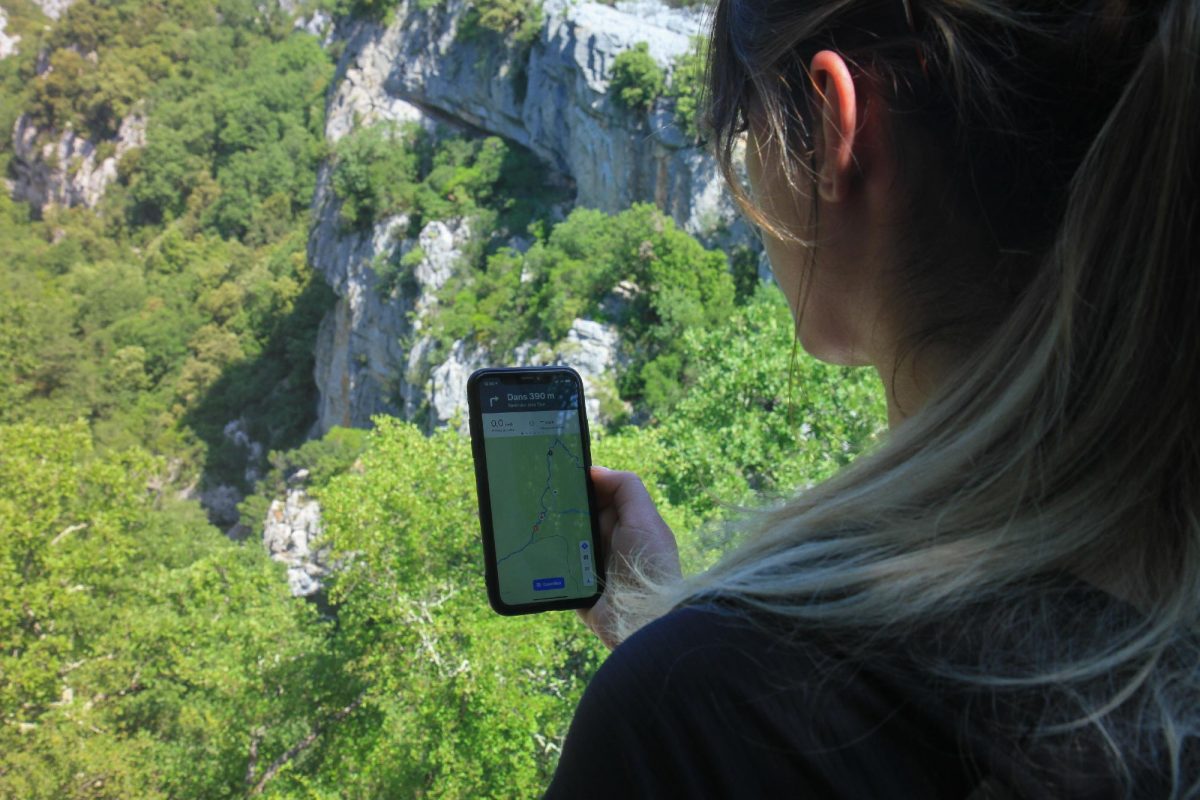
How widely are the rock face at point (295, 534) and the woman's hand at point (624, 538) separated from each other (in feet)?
80.1

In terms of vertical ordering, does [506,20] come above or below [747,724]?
above

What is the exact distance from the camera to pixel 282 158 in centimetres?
5041

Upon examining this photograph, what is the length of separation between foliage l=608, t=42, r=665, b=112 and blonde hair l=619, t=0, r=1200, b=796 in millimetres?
25875

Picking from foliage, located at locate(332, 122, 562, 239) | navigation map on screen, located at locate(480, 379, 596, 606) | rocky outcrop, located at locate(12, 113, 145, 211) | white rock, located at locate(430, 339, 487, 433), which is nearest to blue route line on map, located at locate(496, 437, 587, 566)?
navigation map on screen, located at locate(480, 379, 596, 606)

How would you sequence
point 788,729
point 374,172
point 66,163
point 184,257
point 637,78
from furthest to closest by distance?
1. point 66,163
2. point 184,257
3. point 374,172
4. point 637,78
5. point 788,729

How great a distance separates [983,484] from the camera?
0.60 metres

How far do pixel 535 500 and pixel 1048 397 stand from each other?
0.74 meters

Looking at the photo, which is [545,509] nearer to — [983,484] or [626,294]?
[983,484]

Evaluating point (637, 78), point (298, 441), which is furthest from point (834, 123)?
point (298, 441)

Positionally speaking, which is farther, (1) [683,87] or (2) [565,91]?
(2) [565,91]

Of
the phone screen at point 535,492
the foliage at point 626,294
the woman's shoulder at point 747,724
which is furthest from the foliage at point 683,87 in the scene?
the woman's shoulder at point 747,724

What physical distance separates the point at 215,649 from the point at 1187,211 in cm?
1521

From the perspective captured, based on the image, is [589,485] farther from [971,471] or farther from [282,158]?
[282,158]

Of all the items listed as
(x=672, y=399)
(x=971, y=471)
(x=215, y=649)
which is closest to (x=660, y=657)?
(x=971, y=471)
